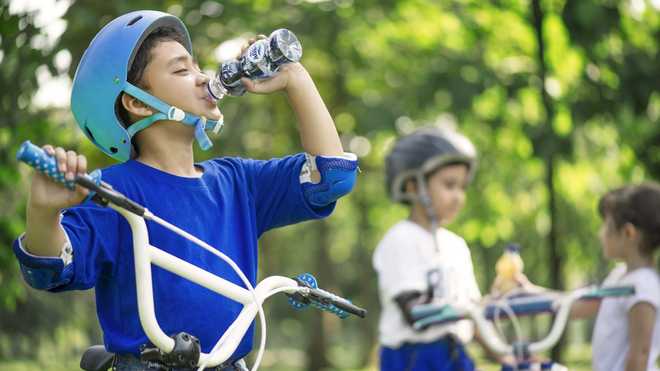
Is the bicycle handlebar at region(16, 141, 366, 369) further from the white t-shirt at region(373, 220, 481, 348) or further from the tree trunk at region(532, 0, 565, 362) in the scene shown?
the tree trunk at region(532, 0, 565, 362)

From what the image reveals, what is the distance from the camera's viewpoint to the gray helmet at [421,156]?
21.5ft

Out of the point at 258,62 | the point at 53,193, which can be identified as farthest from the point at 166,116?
the point at 53,193

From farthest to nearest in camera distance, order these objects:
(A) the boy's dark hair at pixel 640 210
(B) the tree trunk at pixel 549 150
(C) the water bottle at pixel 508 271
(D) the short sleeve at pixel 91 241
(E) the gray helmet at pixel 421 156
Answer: (B) the tree trunk at pixel 549 150 → (E) the gray helmet at pixel 421 156 → (C) the water bottle at pixel 508 271 → (A) the boy's dark hair at pixel 640 210 → (D) the short sleeve at pixel 91 241

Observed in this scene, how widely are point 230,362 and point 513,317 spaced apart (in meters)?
2.45

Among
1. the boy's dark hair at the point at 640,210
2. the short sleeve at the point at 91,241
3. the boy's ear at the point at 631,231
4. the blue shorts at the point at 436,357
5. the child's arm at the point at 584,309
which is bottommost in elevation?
the blue shorts at the point at 436,357

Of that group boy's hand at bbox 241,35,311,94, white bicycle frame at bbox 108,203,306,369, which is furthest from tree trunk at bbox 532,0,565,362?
white bicycle frame at bbox 108,203,306,369

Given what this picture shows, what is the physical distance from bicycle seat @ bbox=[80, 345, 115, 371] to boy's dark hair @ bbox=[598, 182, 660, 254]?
3276 mm

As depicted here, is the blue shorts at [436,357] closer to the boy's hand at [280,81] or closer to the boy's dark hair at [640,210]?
the boy's dark hair at [640,210]

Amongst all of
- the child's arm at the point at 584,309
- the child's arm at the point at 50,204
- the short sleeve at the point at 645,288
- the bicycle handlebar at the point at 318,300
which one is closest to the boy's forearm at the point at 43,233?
the child's arm at the point at 50,204

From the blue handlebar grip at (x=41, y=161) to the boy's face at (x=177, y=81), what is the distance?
760mm

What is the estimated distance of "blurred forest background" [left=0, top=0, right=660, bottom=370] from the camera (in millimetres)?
7332

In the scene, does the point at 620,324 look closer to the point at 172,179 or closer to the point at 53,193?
the point at 172,179

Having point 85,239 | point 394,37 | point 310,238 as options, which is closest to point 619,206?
point 85,239

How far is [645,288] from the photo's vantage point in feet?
17.7
